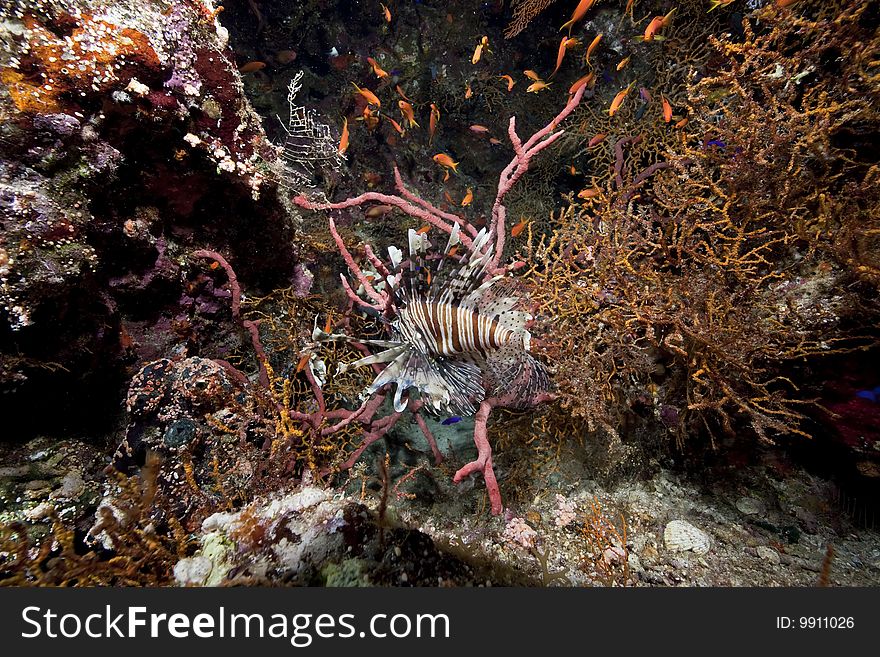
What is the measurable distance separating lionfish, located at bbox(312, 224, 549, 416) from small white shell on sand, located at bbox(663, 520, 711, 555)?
1.09 m

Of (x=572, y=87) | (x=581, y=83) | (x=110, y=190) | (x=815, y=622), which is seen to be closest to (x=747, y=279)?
(x=815, y=622)

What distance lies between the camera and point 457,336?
217cm

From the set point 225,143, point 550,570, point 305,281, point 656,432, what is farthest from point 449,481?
point 225,143

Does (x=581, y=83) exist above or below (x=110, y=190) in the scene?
above

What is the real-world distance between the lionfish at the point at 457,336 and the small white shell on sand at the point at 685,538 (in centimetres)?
109

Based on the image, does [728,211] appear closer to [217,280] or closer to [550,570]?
[550,570]

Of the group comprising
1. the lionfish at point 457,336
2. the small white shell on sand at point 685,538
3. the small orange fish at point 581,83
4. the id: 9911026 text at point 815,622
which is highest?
the small orange fish at point 581,83

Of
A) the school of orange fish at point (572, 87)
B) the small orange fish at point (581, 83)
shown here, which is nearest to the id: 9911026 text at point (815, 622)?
the school of orange fish at point (572, 87)

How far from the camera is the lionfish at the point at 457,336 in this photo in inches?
82.6

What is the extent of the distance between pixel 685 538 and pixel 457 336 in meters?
1.73

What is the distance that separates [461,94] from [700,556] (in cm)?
713

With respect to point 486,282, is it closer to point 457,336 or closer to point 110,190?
point 457,336

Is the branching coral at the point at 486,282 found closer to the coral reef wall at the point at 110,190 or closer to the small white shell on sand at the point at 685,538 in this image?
the coral reef wall at the point at 110,190

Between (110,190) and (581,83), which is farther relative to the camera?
(581,83)
